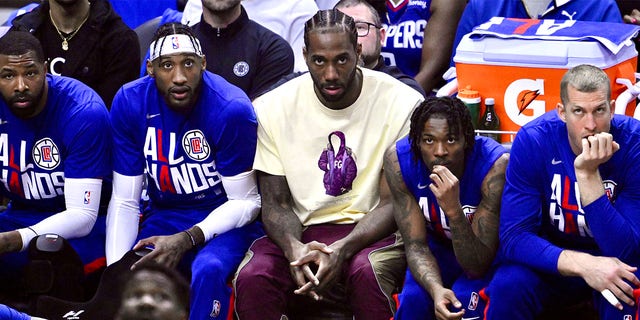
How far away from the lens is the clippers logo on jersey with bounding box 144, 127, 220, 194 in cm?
475

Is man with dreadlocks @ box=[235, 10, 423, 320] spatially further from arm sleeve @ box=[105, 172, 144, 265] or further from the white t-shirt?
arm sleeve @ box=[105, 172, 144, 265]

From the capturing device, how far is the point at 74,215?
15.8ft

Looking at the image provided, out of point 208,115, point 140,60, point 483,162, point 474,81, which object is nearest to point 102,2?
point 140,60

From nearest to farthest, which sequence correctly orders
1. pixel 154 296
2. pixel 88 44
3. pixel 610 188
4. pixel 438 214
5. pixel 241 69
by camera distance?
1. pixel 154 296
2. pixel 610 188
3. pixel 438 214
4. pixel 241 69
5. pixel 88 44

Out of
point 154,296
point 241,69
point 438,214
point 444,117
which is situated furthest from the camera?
point 241,69

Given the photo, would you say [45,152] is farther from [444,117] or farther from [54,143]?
[444,117]

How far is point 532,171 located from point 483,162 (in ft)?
0.67

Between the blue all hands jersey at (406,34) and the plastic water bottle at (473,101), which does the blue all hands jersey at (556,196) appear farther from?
the blue all hands jersey at (406,34)

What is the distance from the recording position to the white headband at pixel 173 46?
4.73 meters

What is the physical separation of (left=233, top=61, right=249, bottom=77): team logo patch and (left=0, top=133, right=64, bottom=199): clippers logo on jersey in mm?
899

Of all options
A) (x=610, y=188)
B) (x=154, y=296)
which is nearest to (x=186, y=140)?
(x=610, y=188)

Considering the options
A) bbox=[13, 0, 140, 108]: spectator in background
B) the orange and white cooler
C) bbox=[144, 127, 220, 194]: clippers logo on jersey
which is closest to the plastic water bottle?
the orange and white cooler

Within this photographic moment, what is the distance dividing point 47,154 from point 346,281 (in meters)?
1.35

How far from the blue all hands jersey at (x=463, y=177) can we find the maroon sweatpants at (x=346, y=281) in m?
0.24
